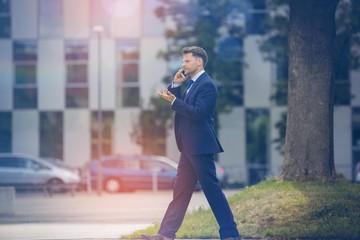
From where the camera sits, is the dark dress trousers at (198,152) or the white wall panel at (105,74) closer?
the dark dress trousers at (198,152)

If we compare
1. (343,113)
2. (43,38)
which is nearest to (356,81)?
(343,113)

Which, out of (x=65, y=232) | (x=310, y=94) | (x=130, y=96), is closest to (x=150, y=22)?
(x=130, y=96)

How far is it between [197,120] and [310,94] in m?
3.72

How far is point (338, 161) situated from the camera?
1535 inches

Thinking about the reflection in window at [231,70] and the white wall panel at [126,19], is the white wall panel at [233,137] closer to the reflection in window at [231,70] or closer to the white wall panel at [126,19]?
the reflection in window at [231,70]

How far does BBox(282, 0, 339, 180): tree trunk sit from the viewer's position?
11555mm

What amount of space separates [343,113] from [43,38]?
15813mm

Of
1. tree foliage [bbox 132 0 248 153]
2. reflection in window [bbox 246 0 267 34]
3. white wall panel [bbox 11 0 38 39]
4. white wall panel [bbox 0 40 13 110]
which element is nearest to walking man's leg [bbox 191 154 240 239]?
tree foliage [bbox 132 0 248 153]

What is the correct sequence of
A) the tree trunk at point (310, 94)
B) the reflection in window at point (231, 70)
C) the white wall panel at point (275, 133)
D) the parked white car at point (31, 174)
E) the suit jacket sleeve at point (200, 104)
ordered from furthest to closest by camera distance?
the white wall panel at point (275, 133)
the reflection in window at point (231, 70)
the parked white car at point (31, 174)
the tree trunk at point (310, 94)
the suit jacket sleeve at point (200, 104)

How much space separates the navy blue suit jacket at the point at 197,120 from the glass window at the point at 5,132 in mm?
33859

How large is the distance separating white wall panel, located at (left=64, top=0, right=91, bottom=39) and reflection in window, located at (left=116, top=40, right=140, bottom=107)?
6.44 ft

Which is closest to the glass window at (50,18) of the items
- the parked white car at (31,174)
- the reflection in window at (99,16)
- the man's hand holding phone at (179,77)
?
the reflection in window at (99,16)

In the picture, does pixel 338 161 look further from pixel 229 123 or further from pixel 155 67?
pixel 155 67

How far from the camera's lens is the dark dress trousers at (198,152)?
27.3 feet
